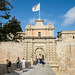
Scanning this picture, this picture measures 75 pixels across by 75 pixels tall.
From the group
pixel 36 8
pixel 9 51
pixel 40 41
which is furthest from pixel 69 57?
pixel 36 8

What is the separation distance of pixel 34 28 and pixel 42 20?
2216mm

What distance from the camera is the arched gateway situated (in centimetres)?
2328

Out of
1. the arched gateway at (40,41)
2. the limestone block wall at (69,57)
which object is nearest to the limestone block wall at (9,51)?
the arched gateway at (40,41)

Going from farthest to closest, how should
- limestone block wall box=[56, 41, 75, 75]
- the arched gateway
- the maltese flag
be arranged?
the maltese flag, the arched gateway, limestone block wall box=[56, 41, 75, 75]

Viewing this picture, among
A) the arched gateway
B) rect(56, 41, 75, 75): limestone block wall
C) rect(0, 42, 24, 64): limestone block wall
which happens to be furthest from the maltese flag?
rect(56, 41, 75, 75): limestone block wall

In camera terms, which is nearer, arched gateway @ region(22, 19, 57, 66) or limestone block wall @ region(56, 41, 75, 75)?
limestone block wall @ region(56, 41, 75, 75)

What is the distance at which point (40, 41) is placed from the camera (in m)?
23.8

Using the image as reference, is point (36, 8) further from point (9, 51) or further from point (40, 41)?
point (9, 51)

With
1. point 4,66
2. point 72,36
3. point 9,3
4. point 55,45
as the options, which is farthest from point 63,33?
point 4,66

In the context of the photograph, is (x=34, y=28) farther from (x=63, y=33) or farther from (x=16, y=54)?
→ (x=63, y=33)

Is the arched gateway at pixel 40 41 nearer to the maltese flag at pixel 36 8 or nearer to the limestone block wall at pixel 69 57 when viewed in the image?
the maltese flag at pixel 36 8

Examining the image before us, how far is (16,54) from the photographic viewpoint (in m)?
22.8

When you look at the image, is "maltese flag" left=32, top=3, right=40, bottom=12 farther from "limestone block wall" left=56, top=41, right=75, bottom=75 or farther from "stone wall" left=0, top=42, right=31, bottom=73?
"limestone block wall" left=56, top=41, right=75, bottom=75

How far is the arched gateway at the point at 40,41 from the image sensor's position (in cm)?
2328
